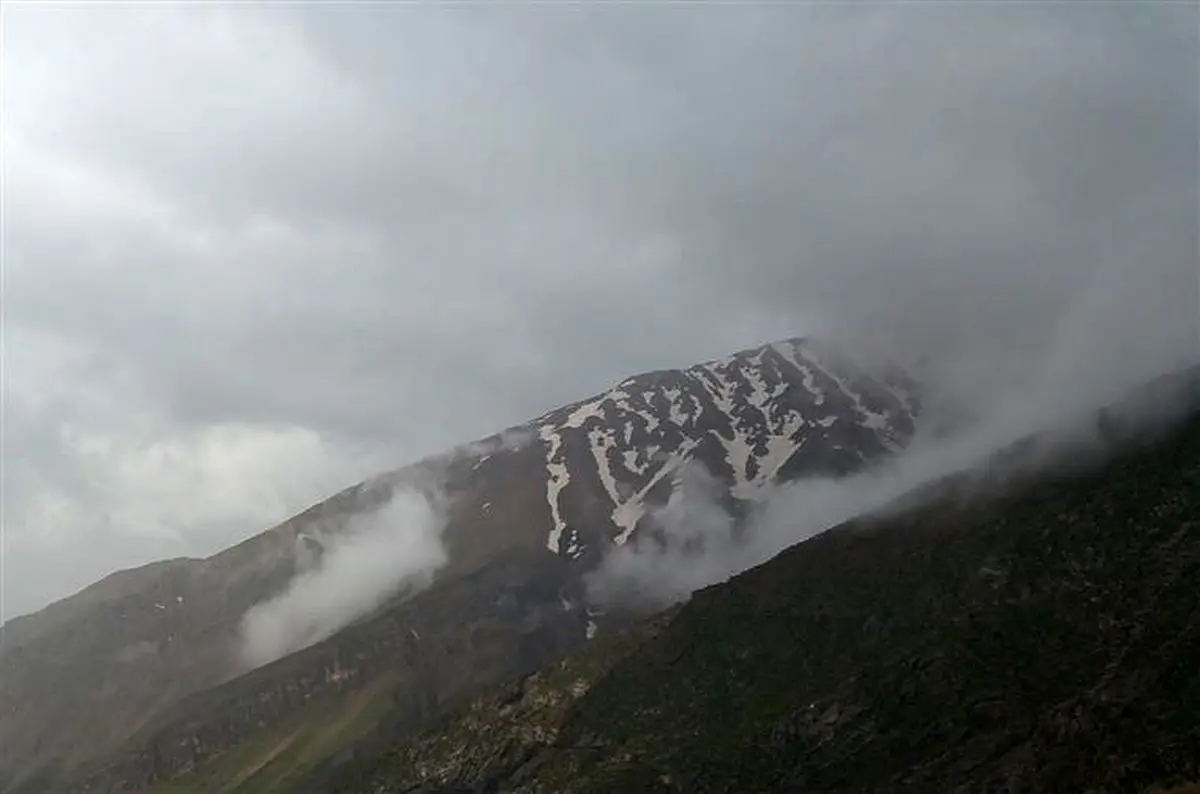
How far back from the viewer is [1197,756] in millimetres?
198500

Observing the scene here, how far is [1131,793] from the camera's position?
198m

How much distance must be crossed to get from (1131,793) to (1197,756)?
40.6 ft
